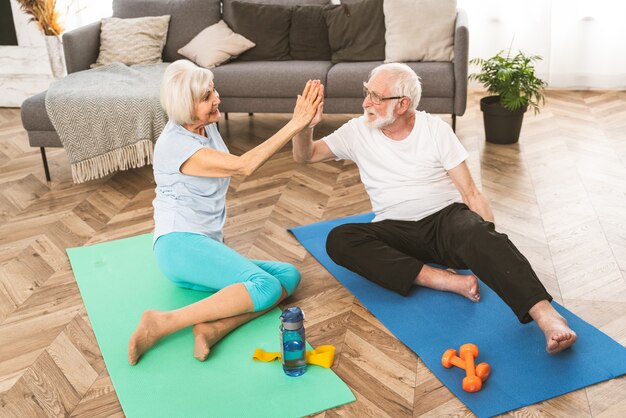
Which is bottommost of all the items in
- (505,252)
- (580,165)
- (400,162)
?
(580,165)

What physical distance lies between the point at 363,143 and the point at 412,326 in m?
0.72

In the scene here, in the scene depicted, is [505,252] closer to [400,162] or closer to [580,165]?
[400,162]

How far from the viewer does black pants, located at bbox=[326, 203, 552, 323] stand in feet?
7.46

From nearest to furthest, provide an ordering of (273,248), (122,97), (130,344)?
(130,344), (273,248), (122,97)

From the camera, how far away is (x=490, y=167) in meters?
3.82

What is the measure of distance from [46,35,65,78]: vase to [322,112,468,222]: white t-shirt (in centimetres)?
291

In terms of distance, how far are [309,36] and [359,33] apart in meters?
0.31

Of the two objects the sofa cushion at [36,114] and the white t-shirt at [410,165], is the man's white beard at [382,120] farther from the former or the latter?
the sofa cushion at [36,114]

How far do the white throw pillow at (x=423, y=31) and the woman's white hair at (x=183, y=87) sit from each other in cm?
193

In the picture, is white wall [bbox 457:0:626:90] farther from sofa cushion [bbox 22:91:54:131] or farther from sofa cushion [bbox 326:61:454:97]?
sofa cushion [bbox 22:91:54:131]

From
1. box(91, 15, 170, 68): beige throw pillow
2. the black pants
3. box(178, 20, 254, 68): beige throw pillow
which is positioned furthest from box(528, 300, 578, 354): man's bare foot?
box(91, 15, 170, 68): beige throw pillow

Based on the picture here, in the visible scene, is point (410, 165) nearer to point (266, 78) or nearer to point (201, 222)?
point (201, 222)

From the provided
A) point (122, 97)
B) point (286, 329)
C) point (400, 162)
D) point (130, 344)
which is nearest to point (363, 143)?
point (400, 162)

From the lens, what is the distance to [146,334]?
2.27 meters
